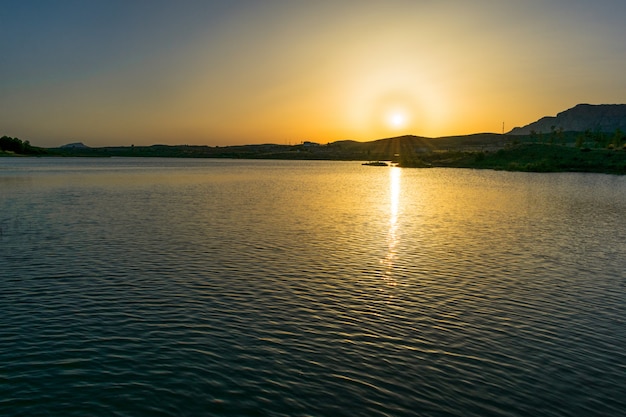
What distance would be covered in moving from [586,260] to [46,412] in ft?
123

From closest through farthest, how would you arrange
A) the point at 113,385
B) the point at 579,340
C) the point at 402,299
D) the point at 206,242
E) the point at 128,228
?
1. the point at 113,385
2. the point at 579,340
3. the point at 402,299
4. the point at 206,242
5. the point at 128,228

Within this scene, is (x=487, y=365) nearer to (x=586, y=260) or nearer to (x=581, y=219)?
(x=586, y=260)

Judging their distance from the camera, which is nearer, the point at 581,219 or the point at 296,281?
the point at 296,281

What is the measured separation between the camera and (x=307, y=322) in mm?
22766

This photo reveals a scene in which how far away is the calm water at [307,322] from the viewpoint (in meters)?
16.0

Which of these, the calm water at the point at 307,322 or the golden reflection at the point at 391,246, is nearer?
the calm water at the point at 307,322

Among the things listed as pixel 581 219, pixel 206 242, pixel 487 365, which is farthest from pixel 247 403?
pixel 581 219

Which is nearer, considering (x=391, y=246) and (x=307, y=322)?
(x=307, y=322)

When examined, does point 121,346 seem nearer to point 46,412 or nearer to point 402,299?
point 46,412

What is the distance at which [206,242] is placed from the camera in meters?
41.7

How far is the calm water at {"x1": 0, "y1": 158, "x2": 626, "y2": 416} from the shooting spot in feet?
52.6

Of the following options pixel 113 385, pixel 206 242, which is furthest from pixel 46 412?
pixel 206 242

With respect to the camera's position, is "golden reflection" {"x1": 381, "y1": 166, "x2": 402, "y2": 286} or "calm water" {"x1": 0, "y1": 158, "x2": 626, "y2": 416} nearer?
"calm water" {"x1": 0, "y1": 158, "x2": 626, "y2": 416}

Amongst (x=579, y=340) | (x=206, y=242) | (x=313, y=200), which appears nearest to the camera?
(x=579, y=340)
